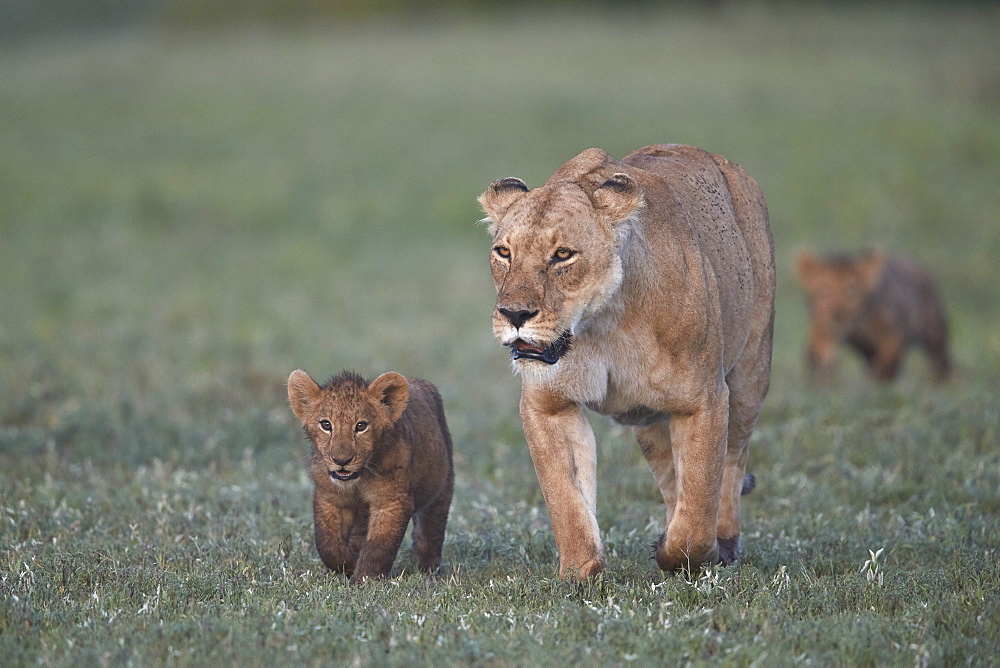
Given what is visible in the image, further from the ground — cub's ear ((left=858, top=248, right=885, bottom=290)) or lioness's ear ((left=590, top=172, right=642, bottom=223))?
lioness's ear ((left=590, top=172, right=642, bottom=223))

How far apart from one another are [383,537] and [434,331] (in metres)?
9.59

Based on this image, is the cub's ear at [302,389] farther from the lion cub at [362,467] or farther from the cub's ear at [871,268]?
the cub's ear at [871,268]

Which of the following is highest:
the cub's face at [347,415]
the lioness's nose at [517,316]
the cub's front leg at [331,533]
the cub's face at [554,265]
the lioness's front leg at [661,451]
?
the cub's face at [554,265]

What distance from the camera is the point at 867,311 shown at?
15.0 meters

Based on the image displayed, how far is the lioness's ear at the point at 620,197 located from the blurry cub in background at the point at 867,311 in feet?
31.1

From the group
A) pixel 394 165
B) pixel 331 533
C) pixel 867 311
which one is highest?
pixel 394 165

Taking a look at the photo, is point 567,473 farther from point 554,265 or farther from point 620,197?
point 620,197

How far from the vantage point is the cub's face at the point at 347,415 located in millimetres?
6199

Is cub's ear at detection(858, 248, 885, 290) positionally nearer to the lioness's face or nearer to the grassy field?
the grassy field

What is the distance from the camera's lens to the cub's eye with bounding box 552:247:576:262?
5555 millimetres

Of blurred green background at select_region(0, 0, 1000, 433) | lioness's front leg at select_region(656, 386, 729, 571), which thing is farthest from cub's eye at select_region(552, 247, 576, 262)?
blurred green background at select_region(0, 0, 1000, 433)

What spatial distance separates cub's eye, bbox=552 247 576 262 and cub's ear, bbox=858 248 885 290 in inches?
409

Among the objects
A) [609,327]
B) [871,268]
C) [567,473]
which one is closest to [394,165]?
[871,268]

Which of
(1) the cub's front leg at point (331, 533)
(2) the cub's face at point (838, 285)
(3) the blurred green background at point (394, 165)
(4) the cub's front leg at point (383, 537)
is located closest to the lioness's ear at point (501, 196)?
(4) the cub's front leg at point (383, 537)
